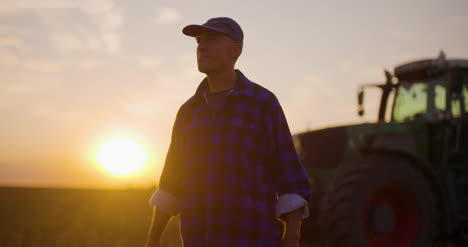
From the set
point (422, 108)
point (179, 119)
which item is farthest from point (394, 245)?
point (179, 119)

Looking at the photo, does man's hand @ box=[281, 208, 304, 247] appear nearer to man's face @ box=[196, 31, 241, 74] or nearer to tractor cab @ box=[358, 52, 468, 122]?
man's face @ box=[196, 31, 241, 74]

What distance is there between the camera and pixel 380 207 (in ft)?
20.4

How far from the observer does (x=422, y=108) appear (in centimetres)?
741

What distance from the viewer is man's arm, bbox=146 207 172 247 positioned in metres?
2.56

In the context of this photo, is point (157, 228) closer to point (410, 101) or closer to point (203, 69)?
point (203, 69)

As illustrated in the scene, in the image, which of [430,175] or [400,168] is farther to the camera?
[430,175]

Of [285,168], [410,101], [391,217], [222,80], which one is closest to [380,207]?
[391,217]

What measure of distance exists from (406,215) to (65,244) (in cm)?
419

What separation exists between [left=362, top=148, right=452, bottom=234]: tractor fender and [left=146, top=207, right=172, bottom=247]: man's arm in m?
4.52

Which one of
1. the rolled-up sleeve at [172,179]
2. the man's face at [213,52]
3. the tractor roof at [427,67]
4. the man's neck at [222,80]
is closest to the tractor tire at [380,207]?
the tractor roof at [427,67]

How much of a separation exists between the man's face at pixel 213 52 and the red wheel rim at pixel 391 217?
406 centimetres

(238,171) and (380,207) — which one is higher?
(238,171)

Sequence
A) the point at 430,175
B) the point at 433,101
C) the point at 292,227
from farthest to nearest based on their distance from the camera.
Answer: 1. the point at 433,101
2. the point at 430,175
3. the point at 292,227

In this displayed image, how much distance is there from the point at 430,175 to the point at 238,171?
5136mm
